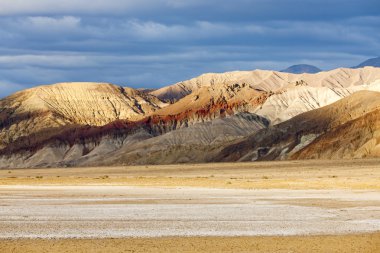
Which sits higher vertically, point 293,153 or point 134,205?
point 134,205

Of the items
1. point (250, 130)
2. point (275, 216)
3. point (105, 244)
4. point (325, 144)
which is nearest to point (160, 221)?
point (275, 216)

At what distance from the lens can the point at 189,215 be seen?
104 feet

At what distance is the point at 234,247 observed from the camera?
71.8 feet

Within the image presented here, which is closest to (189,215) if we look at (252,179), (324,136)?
(252,179)

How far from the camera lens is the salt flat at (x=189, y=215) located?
84.8 feet

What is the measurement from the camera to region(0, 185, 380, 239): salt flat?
25844mm

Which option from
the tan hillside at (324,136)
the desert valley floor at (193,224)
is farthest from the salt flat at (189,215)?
the tan hillside at (324,136)

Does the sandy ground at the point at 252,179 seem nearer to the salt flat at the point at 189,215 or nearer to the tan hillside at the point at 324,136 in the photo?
the salt flat at the point at 189,215

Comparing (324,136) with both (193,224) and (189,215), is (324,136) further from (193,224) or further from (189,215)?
(193,224)

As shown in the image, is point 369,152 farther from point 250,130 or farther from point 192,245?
point 192,245

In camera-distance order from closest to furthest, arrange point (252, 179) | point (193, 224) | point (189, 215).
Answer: point (193, 224), point (189, 215), point (252, 179)

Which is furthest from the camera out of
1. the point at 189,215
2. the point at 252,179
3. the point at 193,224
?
the point at 252,179

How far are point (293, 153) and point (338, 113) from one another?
60.7ft

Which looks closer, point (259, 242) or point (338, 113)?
point (259, 242)
